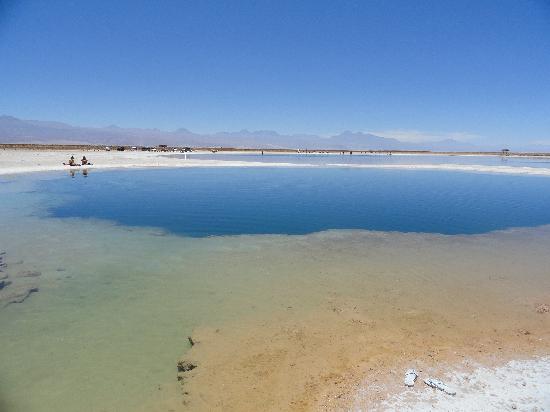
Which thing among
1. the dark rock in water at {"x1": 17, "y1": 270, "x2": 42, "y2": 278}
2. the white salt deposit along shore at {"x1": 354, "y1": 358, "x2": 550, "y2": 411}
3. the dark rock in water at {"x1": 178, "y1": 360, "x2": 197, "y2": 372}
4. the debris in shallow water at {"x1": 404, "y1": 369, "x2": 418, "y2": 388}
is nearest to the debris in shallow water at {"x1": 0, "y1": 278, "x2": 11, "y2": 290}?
the dark rock in water at {"x1": 17, "y1": 270, "x2": 42, "y2": 278}

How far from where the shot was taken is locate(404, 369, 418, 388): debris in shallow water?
581 cm

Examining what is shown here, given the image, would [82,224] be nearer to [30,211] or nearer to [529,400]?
[30,211]

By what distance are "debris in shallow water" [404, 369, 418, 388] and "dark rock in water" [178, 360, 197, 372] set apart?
3369 millimetres

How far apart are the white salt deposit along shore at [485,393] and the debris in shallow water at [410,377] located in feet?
0.23

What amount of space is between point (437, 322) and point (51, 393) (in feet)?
23.3

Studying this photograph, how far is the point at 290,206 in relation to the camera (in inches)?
872

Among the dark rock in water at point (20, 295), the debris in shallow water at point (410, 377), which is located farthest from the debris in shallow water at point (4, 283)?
the debris in shallow water at point (410, 377)

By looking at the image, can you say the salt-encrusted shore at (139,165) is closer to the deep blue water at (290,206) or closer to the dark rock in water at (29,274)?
the deep blue water at (290,206)

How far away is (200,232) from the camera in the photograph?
50.9 feet

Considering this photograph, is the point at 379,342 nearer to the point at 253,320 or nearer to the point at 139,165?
the point at 253,320

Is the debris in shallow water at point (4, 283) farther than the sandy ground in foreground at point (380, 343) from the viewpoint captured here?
Yes

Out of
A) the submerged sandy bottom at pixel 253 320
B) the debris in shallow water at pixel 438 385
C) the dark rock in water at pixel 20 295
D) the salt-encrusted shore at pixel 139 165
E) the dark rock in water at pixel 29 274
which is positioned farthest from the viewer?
the salt-encrusted shore at pixel 139 165

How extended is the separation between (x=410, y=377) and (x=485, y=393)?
3.32 feet

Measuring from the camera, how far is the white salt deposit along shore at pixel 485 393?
5277 mm
